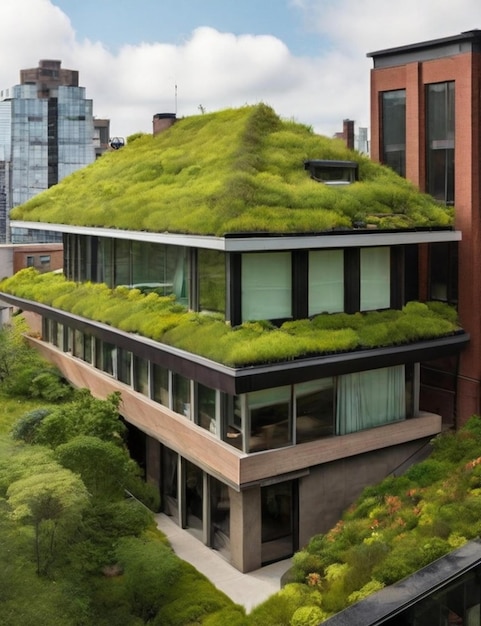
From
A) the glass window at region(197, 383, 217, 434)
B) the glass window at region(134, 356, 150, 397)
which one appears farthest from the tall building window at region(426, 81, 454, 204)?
the glass window at region(134, 356, 150, 397)

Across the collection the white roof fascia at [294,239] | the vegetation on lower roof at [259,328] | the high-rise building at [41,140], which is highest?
the high-rise building at [41,140]

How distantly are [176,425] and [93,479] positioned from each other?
4.38m

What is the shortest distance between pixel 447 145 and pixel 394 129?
330 cm

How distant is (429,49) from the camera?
29.1 m

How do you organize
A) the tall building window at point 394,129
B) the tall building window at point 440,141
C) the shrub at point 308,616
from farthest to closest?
the tall building window at point 394,129, the tall building window at point 440,141, the shrub at point 308,616

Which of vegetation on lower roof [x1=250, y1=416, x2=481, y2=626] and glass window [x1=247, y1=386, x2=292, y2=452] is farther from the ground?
glass window [x1=247, y1=386, x2=292, y2=452]

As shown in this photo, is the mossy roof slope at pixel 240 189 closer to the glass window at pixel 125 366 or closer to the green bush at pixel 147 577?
the glass window at pixel 125 366

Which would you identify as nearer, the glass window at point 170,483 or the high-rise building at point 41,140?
the glass window at point 170,483

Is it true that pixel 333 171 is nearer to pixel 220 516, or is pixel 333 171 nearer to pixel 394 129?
pixel 394 129

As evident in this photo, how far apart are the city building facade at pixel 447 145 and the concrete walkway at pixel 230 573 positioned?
9.76 m

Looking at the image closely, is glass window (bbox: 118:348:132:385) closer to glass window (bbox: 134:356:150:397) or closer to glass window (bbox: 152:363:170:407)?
glass window (bbox: 134:356:150:397)

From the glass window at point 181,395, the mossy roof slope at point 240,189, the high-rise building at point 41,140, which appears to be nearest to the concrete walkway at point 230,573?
the glass window at point 181,395

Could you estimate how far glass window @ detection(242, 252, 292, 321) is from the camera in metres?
23.6

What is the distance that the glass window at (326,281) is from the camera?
24.7 meters
